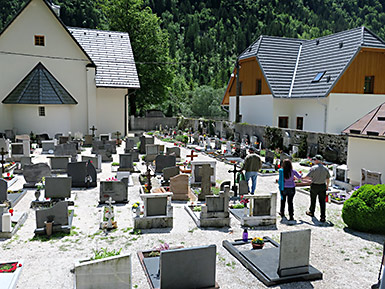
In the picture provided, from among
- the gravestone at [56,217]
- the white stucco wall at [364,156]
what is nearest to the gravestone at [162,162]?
the gravestone at [56,217]

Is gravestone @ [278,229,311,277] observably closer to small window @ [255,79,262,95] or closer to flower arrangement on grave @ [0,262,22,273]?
flower arrangement on grave @ [0,262,22,273]

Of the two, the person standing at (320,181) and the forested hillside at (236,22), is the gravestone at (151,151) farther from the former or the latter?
the forested hillside at (236,22)

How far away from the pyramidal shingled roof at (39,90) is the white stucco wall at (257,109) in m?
15.3

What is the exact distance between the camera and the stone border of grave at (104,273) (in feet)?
18.6

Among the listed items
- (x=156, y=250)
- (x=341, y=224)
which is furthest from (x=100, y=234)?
(x=341, y=224)

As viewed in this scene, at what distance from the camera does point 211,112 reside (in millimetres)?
53469

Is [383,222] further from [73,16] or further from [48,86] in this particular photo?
[73,16]

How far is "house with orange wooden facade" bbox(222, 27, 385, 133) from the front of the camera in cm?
2722

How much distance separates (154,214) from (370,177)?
767 cm

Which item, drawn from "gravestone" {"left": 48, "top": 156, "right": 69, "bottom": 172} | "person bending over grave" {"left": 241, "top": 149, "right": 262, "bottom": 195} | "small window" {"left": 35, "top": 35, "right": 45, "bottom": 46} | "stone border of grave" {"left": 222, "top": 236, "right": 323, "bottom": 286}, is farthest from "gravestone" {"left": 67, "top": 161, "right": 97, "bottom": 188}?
"small window" {"left": 35, "top": 35, "right": 45, "bottom": 46}

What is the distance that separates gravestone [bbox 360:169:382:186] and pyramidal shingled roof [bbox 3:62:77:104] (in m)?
22.0

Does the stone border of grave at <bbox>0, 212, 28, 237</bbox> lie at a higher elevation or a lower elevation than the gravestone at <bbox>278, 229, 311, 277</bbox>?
lower

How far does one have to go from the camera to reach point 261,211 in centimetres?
1016

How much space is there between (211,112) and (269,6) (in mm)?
117823
